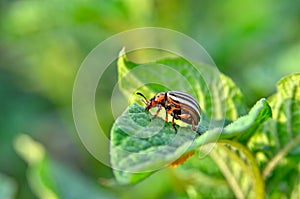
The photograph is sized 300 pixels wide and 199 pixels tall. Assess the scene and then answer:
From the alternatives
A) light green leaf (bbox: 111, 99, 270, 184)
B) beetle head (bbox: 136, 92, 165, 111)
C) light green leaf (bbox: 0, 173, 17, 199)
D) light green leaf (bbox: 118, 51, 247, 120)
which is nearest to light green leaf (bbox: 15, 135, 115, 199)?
light green leaf (bbox: 0, 173, 17, 199)

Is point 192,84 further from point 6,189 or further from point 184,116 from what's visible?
point 6,189

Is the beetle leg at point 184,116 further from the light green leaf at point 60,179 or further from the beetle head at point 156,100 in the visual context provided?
the light green leaf at point 60,179

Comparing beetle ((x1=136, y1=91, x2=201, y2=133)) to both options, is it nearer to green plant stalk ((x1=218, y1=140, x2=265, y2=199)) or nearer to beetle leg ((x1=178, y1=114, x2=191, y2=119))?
beetle leg ((x1=178, y1=114, x2=191, y2=119))

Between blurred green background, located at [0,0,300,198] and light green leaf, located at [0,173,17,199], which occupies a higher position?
blurred green background, located at [0,0,300,198]

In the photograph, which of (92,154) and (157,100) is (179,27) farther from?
(157,100)

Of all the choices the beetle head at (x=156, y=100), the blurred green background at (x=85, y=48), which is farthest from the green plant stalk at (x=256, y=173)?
the blurred green background at (x=85, y=48)

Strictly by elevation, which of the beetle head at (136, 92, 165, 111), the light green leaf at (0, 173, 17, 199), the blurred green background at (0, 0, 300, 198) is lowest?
the beetle head at (136, 92, 165, 111)

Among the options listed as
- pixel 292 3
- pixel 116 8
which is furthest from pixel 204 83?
pixel 292 3
